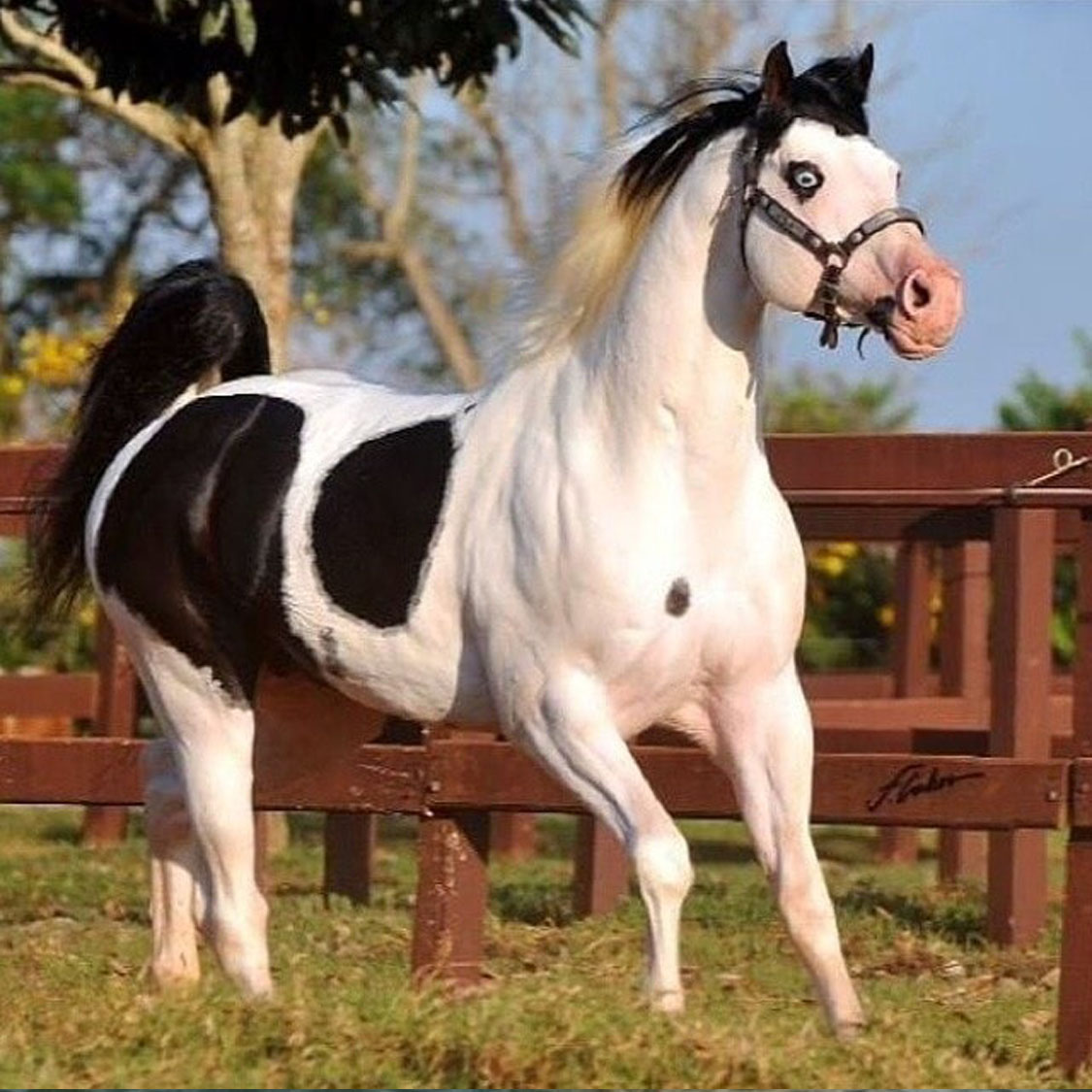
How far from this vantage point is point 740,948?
8555 mm

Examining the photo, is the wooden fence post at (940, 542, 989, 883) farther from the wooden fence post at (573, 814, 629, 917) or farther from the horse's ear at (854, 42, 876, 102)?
the horse's ear at (854, 42, 876, 102)

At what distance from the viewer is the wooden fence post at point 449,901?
6.62m

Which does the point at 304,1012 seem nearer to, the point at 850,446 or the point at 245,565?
the point at 245,565

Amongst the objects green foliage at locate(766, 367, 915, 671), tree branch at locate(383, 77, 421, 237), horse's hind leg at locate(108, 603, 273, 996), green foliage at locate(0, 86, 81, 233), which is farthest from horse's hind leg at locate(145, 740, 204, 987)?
green foliage at locate(0, 86, 81, 233)

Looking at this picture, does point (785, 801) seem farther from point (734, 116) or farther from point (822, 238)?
point (734, 116)

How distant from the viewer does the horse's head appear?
5.67 m

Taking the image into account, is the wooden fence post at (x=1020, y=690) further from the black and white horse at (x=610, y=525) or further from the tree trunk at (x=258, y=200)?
the tree trunk at (x=258, y=200)

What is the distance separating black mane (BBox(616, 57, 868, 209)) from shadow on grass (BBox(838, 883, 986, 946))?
11.4ft

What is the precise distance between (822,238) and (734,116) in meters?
0.39

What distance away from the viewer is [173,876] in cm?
693

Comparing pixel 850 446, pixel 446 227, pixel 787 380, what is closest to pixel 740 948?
pixel 850 446

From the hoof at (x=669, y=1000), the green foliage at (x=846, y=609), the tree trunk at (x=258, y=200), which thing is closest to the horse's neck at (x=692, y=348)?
the hoof at (x=669, y=1000)

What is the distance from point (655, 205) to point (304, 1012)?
1.83 metres

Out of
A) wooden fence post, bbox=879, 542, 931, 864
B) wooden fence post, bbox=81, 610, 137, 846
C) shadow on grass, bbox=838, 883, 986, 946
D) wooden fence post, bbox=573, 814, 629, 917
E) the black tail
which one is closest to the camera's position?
the black tail
